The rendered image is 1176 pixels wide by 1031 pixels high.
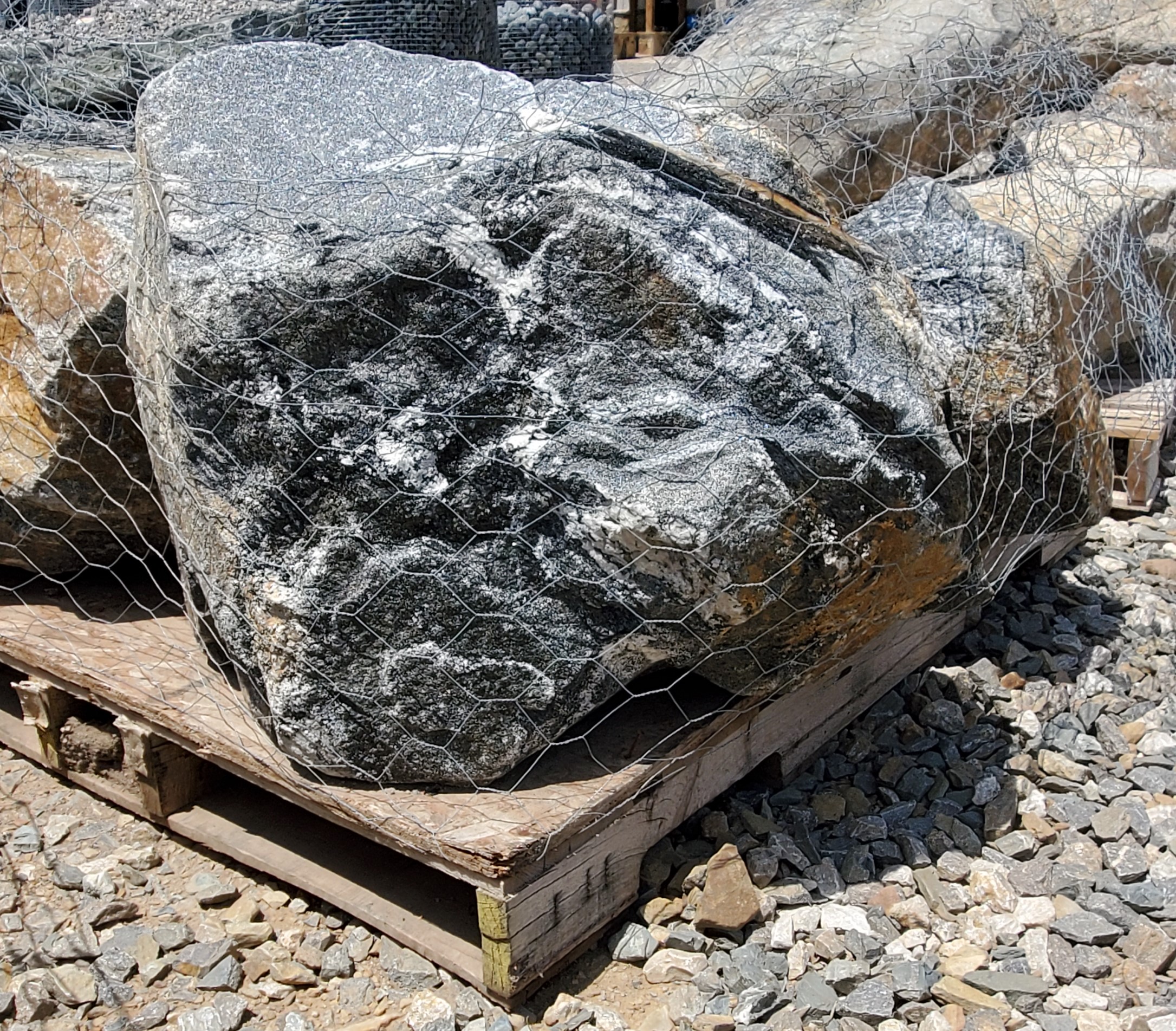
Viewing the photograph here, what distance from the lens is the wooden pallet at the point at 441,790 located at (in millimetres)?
2027

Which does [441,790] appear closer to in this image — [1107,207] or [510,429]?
[510,429]

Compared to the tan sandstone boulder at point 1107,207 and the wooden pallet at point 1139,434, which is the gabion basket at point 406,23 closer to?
the tan sandstone boulder at point 1107,207

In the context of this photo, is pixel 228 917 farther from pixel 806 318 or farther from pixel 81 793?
pixel 806 318

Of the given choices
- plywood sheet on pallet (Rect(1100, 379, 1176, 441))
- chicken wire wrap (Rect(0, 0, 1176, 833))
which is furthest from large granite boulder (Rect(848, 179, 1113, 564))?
plywood sheet on pallet (Rect(1100, 379, 1176, 441))

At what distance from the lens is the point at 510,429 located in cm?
201

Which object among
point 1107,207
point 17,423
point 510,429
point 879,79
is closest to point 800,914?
point 510,429

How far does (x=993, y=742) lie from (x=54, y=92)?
3146mm

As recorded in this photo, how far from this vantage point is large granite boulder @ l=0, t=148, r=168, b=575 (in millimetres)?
2529

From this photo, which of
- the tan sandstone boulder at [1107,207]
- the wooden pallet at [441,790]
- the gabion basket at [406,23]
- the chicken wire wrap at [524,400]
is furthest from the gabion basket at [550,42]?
the wooden pallet at [441,790]

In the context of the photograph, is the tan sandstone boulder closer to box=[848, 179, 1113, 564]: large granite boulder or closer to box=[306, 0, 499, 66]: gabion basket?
box=[848, 179, 1113, 564]: large granite boulder

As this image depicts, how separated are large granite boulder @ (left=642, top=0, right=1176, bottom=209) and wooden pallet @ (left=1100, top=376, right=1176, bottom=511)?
0.94 metres

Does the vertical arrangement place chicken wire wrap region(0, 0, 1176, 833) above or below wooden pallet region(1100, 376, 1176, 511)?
above

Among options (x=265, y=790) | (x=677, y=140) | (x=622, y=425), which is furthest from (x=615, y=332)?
(x=265, y=790)

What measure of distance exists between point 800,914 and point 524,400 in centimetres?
104
